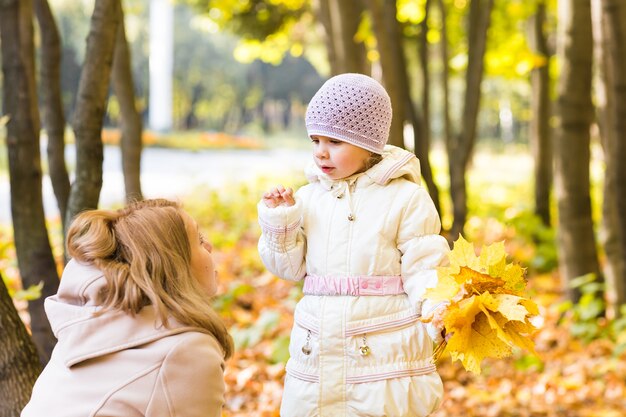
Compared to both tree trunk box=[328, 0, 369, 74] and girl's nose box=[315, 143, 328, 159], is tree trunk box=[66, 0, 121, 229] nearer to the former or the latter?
girl's nose box=[315, 143, 328, 159]

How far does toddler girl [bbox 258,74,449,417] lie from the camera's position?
2.71 meters

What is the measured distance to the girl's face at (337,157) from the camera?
2807mm

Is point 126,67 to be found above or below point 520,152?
above

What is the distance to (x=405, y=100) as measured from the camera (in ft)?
21.6

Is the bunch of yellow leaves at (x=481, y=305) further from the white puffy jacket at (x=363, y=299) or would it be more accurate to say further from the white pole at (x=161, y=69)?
the white pole at (x=161, y=69)

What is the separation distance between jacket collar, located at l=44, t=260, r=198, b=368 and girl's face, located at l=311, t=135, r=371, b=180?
93 cm

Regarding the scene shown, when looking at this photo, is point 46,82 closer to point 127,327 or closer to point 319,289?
point 319,289

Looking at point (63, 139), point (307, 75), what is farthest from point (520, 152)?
point (63, 139)

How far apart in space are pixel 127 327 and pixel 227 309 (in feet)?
16.6

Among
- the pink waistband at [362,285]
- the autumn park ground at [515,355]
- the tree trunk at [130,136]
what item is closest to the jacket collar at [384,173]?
the pink waistband at [362,285]

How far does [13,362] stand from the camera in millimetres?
3004

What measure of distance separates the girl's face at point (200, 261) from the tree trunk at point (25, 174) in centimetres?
187

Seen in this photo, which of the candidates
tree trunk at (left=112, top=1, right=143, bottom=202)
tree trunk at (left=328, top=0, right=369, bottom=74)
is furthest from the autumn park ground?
tree trunk at (left=328, top=0, right=369, bottom=74)

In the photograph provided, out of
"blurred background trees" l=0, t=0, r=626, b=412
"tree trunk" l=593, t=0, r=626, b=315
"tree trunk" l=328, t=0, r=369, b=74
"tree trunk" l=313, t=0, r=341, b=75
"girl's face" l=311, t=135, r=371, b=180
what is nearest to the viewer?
"girl's face" l=311, t=135, r=371, b=180
